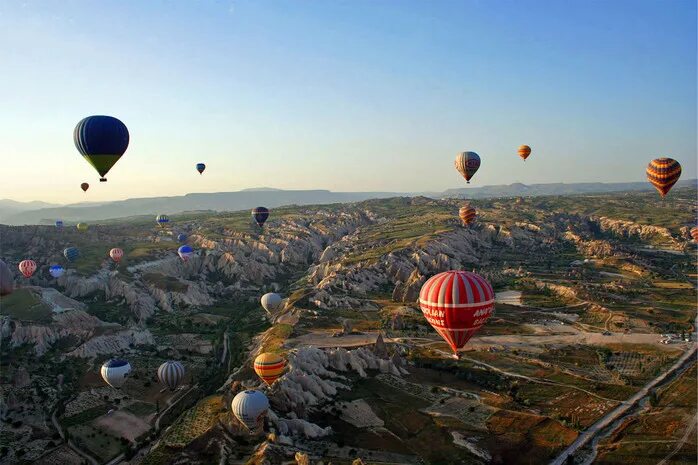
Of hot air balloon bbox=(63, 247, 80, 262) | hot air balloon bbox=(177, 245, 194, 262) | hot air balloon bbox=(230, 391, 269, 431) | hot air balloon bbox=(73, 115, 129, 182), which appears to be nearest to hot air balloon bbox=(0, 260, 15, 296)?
hot air balloon bbox=(73, 115, 129, 182)

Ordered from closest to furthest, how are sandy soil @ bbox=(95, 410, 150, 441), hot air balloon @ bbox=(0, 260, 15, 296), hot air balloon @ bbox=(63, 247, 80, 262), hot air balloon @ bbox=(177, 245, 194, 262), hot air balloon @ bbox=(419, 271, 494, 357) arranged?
hot air balloon @ bbox=(419, 271, 494, 357), hot air balloon @ bbox=(0, 260, 15, 296), sandy soil @ bbox=(95, 410, 150, 441), hot air balloon @ bbox=(63, 247, 80, 262), hot air balloon @ bbox=(177, 245, 194, 262)

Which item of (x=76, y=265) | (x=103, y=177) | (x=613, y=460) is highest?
(x=103, y=177)

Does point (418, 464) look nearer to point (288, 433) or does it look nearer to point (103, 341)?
point (288, 433)

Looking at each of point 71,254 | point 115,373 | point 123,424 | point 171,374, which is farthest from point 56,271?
point 123,424

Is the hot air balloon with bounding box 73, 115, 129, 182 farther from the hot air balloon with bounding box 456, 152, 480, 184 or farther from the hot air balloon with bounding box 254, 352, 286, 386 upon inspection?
the hot air balloon with bounding box 456, 152, 480, 184

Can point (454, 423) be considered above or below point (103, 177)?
below

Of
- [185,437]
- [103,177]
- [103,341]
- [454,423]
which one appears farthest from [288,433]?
[103,341]
